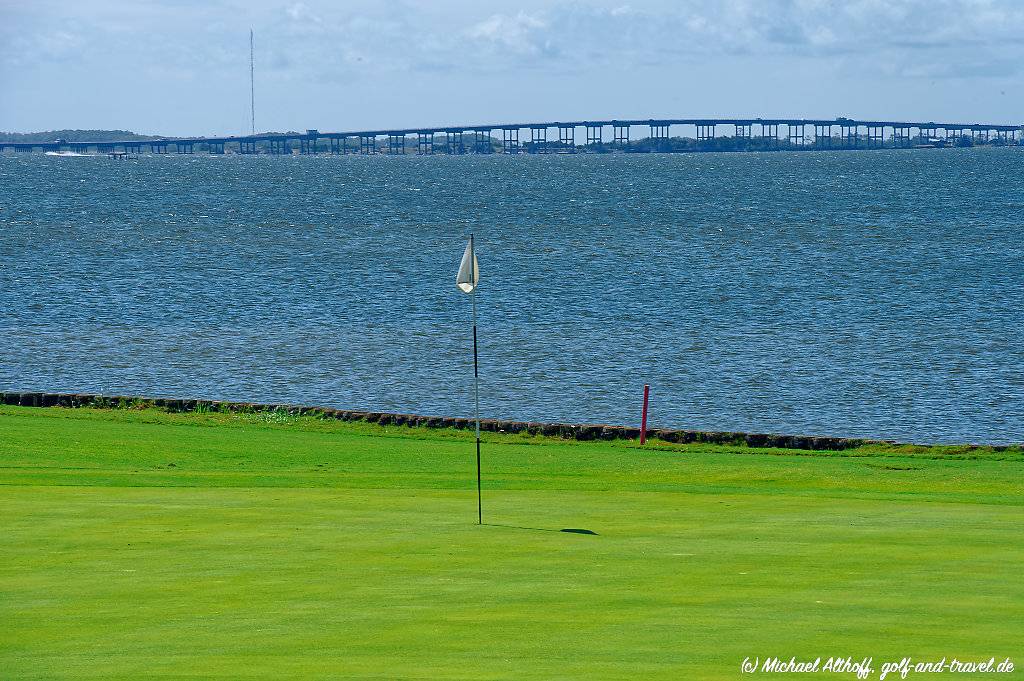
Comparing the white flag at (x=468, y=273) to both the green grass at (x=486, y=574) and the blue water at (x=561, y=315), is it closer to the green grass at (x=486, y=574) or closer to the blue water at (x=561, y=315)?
the green grass at (x=486, y=574)

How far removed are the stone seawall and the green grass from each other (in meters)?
6.37

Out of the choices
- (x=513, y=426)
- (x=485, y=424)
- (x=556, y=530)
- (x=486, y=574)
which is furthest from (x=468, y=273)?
(x=485, y=424)

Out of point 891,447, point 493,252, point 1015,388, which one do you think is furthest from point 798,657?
point 493,252

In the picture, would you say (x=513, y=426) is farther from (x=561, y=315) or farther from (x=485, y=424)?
(x=561, y=315)

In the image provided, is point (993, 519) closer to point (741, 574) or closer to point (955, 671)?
point (741, 574)

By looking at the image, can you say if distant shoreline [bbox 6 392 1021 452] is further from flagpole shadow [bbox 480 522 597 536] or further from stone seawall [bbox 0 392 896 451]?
flagpole shadow [bbox 480 522 597 536]

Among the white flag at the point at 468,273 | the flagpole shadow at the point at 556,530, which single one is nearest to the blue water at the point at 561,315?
the white flag at the point at 468,273

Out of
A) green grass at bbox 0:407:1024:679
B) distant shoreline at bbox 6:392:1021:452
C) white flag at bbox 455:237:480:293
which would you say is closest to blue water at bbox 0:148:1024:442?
distant shoreline at bbox 6:392:1021:452

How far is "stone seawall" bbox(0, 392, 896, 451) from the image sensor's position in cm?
2742

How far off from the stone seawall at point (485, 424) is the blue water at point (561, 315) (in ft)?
18.5

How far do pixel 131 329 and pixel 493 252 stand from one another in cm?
3973

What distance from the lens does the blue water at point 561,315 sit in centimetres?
3888

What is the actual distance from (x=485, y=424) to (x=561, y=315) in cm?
2965

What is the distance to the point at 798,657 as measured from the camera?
8703 millimetres
